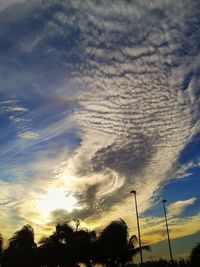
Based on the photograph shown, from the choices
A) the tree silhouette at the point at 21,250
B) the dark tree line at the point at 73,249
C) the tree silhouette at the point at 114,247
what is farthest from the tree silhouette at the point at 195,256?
the tree silhouette at the point at 21,250

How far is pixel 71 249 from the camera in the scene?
45.0m

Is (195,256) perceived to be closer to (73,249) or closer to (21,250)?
(73,249)

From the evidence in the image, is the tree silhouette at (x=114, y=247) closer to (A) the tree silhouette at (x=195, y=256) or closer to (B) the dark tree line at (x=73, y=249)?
(B) the dark tree line at (x=73, y=249)

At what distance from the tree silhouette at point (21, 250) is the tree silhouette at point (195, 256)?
64.4ft

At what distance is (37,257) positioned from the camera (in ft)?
152

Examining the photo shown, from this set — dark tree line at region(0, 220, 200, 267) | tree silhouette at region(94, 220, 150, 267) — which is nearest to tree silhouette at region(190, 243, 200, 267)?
dark tree line at region(0, 220, 200, 267)

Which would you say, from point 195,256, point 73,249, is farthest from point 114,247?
point 195,256

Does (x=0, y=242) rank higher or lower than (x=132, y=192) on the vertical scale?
lower

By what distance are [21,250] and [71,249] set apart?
631 centimetres

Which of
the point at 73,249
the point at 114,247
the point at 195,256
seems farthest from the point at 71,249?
the point at 195,256

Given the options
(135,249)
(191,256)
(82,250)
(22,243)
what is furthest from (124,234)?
(22,243)

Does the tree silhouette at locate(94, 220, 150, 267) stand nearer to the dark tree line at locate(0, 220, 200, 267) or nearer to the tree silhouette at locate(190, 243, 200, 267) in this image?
the dark tree line at locate(0, 220, 200, 267)

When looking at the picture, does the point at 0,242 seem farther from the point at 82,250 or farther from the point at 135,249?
the point at 135,249

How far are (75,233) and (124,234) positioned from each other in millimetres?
6093
